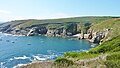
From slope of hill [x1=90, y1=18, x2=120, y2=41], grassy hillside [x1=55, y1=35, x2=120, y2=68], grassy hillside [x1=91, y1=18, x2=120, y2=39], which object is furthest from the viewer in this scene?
grassy hillside [x1=91, y1=18, x2=120, y2=39]

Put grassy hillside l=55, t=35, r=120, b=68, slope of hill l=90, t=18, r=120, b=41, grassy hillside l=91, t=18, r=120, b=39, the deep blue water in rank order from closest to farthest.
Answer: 1. grassy hillside l=55, t=35, r=120, b=68
2. the deep blue water
3. slope of hill l=90, t=18, r=120, b=41
4. grassy hillside l=91, t=18, r=120, b=39

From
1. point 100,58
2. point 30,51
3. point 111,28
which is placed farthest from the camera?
point 111,28

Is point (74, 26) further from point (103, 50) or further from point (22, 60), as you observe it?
point (103, 50)

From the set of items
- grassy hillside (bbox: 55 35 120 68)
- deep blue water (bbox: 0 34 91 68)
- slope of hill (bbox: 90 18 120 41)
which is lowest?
deep blue water (bbox: 0 34 91 68)

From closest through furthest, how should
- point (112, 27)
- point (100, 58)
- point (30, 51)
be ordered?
point (100, 58) < point (30, 51) < point (112, 27)

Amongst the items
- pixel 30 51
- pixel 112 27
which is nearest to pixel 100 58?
pixel 30 51

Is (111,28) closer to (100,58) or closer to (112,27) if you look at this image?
(112,27)

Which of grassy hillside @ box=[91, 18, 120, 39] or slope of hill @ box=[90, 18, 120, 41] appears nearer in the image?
slope of hill @ box=[90, 18, 120, 41]

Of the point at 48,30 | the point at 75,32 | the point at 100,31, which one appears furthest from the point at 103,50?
the point at 48,30

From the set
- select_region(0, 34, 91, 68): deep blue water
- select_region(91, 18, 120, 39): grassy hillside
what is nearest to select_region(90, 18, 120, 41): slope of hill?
select_region(91, 18, 120, 39): grassy hillside

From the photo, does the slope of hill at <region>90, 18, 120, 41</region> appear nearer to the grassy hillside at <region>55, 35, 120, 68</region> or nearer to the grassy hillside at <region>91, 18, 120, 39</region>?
the grassy hillside at <region>91, 18, 120, 39</region>

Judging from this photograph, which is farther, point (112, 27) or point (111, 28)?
point (112, 27)

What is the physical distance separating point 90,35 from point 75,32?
104ft

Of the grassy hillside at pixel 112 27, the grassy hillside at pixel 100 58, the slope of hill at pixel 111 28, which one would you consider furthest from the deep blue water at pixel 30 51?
the grassy hillside at pixel 100 58
